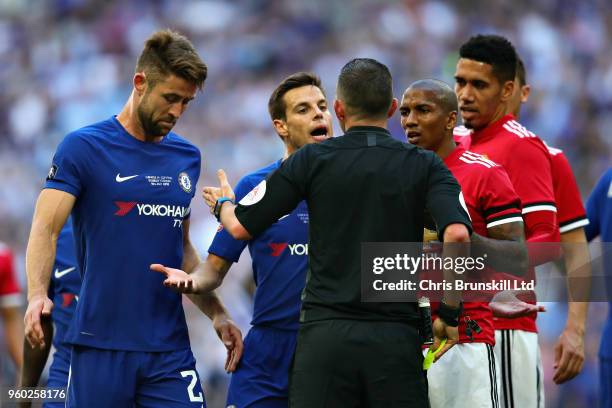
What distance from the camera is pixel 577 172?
14.8 m

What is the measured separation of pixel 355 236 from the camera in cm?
493

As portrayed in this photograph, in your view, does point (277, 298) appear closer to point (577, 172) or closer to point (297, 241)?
point (297, 241)

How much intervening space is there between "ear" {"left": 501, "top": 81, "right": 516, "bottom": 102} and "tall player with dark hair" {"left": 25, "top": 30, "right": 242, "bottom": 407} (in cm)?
186

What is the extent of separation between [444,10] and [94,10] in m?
5.21

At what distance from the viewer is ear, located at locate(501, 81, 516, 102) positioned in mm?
6754

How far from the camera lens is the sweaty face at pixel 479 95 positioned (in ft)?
21.9

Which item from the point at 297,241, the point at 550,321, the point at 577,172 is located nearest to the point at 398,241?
the point at 297,241

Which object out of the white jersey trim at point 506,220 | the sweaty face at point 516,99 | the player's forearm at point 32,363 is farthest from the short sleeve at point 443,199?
the player's forearm at point 32,363

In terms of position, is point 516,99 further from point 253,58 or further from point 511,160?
point 253,58

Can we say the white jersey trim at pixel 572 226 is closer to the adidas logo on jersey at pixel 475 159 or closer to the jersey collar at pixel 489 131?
the jersey collar at pixel 489 131

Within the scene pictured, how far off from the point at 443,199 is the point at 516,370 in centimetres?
186

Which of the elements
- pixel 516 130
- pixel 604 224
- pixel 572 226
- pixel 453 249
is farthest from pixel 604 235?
pixel 453 249

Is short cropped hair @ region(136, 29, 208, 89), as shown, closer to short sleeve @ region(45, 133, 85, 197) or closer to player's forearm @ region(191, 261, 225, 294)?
short sleeve @ region(45, 133, 85, 197)

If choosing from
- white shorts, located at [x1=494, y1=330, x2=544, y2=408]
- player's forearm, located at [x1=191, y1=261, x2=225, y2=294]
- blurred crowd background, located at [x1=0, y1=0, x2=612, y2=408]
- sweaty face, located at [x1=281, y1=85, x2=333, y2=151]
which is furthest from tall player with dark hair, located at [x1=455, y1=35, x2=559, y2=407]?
blurred crowd background, located at [x1=0, y1=0, x2=612, y2=408]
